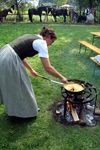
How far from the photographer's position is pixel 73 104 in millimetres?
4449

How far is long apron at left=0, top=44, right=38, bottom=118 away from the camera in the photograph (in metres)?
4.01

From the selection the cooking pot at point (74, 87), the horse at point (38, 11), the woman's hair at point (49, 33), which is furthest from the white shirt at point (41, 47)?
the horse at point (38, 11)

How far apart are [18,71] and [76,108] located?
126 centimetres

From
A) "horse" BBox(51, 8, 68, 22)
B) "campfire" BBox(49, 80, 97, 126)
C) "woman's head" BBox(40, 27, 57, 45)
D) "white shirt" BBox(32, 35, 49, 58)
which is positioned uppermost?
"woman's head" BBox(40, 27, 57, 45)

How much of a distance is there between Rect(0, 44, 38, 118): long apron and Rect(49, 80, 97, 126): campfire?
0.59m

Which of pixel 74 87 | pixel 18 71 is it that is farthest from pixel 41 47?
pixel 74 87

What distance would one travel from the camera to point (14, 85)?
13.3 ft

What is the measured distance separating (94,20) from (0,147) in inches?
671

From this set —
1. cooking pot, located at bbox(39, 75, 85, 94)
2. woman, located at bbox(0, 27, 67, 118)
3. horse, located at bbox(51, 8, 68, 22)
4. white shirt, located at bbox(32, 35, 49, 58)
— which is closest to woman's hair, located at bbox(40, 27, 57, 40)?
woman, located at bbox(0, 27, 67, 118)

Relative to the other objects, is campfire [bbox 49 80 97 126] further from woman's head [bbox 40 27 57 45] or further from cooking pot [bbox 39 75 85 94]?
woman's head [bbox 40 27 57 45]

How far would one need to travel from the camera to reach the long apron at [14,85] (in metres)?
4.01

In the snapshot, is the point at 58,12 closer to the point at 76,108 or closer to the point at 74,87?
the point at 76,108

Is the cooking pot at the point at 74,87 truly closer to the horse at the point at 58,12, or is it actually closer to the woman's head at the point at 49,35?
the woman's head at the point at 49,35

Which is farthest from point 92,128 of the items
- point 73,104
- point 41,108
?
point 41,108
